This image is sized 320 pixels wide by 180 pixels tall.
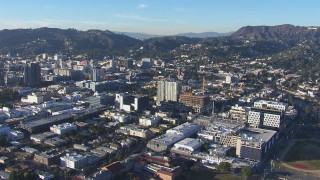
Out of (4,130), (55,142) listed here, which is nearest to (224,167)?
(55,142)

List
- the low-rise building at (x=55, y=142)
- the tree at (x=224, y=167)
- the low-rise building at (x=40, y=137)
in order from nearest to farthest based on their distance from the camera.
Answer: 1. the tree at (x=224, y=167)
2. the low-rise building at (x=55, y=142)
3. the low-rise building at (x=40, y=137)

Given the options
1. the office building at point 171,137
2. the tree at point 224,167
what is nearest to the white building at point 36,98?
the office building at point 171,137

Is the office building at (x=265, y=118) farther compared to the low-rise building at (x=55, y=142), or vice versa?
the office building at (x=265, y=118)

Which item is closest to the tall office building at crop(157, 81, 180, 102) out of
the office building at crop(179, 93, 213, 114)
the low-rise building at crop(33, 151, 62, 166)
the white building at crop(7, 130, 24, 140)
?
the office building at crop(179, 93, 213, 114)

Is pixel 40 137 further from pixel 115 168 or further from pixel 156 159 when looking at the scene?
pixel 156 159

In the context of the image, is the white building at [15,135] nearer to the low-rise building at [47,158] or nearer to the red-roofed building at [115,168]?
the low-rise building at [47,158]

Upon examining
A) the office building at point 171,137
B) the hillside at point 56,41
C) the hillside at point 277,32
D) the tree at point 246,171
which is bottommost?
the tree at point 246,171
